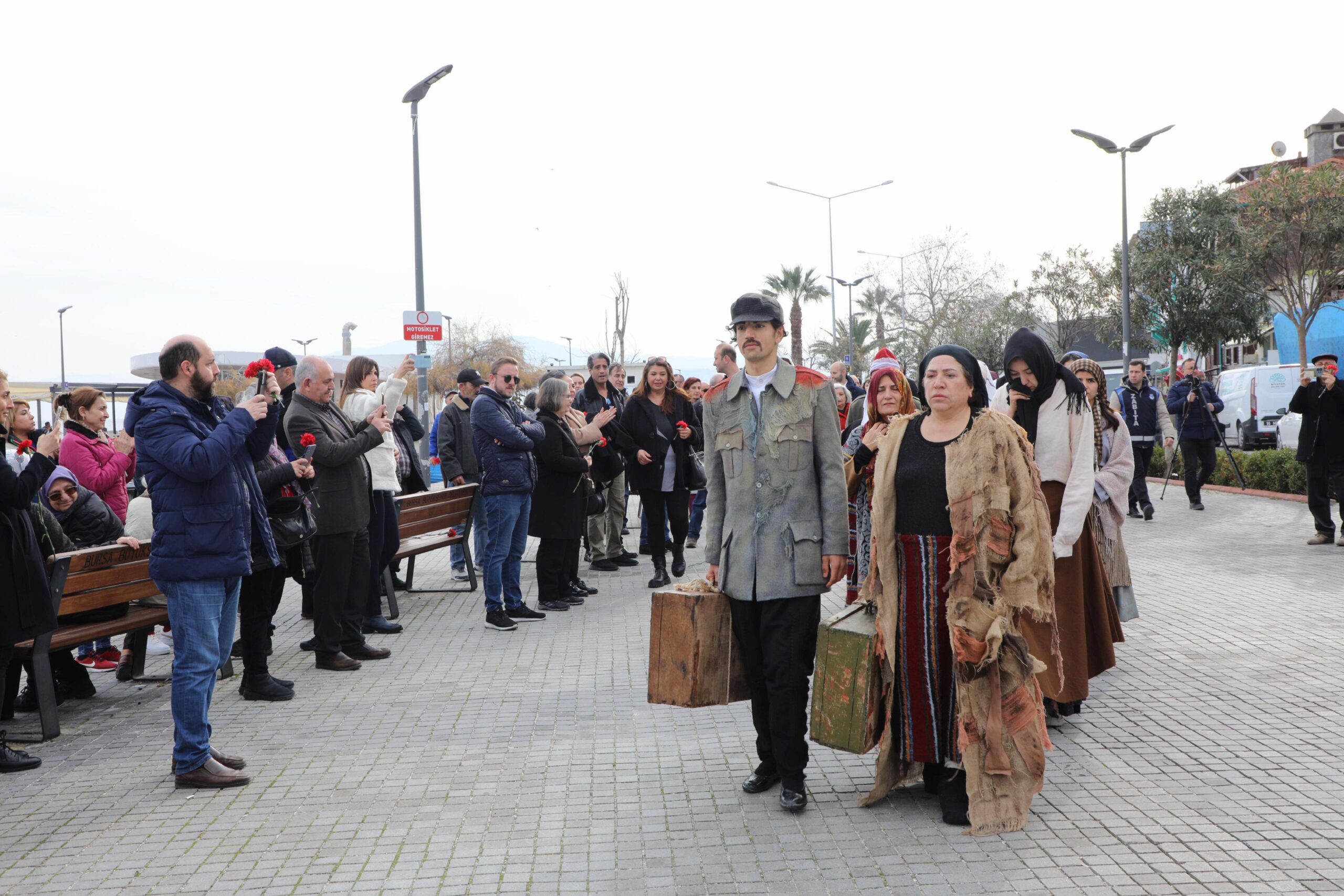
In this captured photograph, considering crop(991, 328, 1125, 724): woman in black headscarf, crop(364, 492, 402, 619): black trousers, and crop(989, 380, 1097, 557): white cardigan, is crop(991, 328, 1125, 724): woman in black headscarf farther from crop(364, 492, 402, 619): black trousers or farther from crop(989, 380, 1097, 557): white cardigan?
crop(364, 492, 402, 619): black trousers

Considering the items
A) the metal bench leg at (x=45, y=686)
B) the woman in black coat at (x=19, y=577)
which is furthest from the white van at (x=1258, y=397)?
the woman in black coat at (x=19, y=577)

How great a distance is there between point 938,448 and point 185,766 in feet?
11.4

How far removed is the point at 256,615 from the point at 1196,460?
1252 cm

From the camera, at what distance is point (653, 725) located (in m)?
5.49

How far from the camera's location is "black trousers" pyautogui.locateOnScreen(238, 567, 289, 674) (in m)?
6.14

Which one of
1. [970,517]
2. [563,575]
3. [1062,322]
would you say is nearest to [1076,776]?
[970,517]

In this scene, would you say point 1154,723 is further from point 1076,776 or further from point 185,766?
point 185,766

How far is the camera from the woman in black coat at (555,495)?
866cm

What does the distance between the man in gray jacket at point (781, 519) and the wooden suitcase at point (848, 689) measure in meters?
0.07

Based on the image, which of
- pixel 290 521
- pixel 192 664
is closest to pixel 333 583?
pixel 290 521

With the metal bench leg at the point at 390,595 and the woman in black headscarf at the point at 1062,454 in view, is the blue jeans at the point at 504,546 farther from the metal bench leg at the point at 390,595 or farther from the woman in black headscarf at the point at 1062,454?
the woman in black headscarf at the point at 1062,454

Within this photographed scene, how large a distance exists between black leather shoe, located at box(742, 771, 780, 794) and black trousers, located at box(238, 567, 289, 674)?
305cm

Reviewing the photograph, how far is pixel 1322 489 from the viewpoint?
10.9 metres

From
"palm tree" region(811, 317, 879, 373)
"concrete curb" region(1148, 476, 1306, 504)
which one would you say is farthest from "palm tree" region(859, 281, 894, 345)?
"concrete curb" region(1148, 476, 1306, 504)
